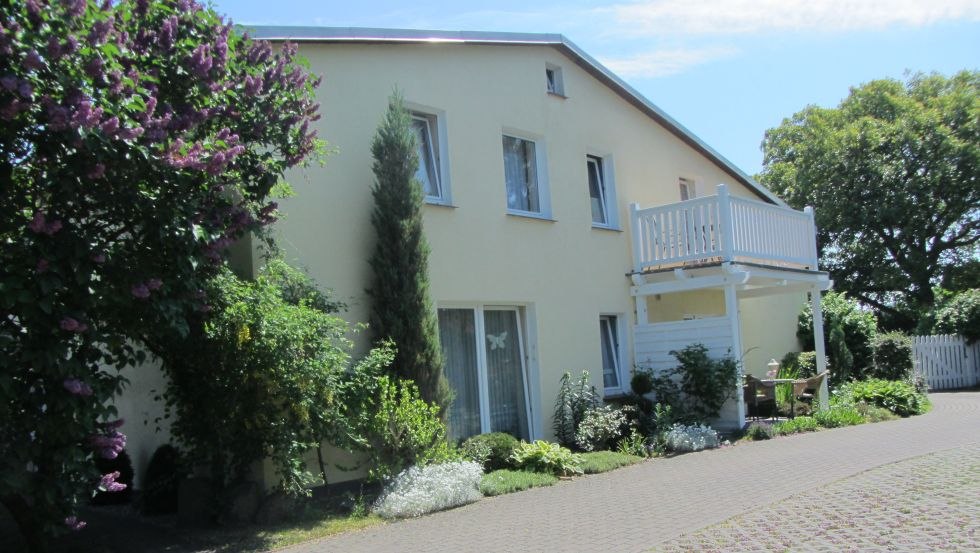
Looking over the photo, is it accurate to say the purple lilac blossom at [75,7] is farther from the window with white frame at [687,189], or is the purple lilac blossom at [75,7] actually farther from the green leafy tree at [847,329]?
the green leafy tree at [847,329]

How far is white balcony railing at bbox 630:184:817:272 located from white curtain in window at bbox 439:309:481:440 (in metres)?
4.55

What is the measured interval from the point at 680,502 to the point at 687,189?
11.0m

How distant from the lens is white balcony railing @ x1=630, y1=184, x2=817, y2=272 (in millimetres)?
14117

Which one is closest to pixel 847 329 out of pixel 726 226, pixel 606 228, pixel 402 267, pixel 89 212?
pixel 726 226

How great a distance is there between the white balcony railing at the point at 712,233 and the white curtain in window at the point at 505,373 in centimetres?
363

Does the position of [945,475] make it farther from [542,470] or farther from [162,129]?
[162,129]

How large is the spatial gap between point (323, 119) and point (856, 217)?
27521mm

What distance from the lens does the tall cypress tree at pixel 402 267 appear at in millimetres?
10156

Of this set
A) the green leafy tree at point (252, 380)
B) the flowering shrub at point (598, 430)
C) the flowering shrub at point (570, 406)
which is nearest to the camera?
the green leafy tree at point (252, 380)

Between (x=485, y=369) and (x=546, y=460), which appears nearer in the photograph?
(x=546, y=460)

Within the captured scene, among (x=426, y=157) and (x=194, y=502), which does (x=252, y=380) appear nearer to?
(x=194, y=502)

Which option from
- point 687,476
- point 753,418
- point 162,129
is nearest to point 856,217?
point 753,418

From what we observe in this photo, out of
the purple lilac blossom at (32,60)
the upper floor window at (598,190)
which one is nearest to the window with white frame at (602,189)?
the upper floor window at (598,190)

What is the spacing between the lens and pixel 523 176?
45.0 feet
